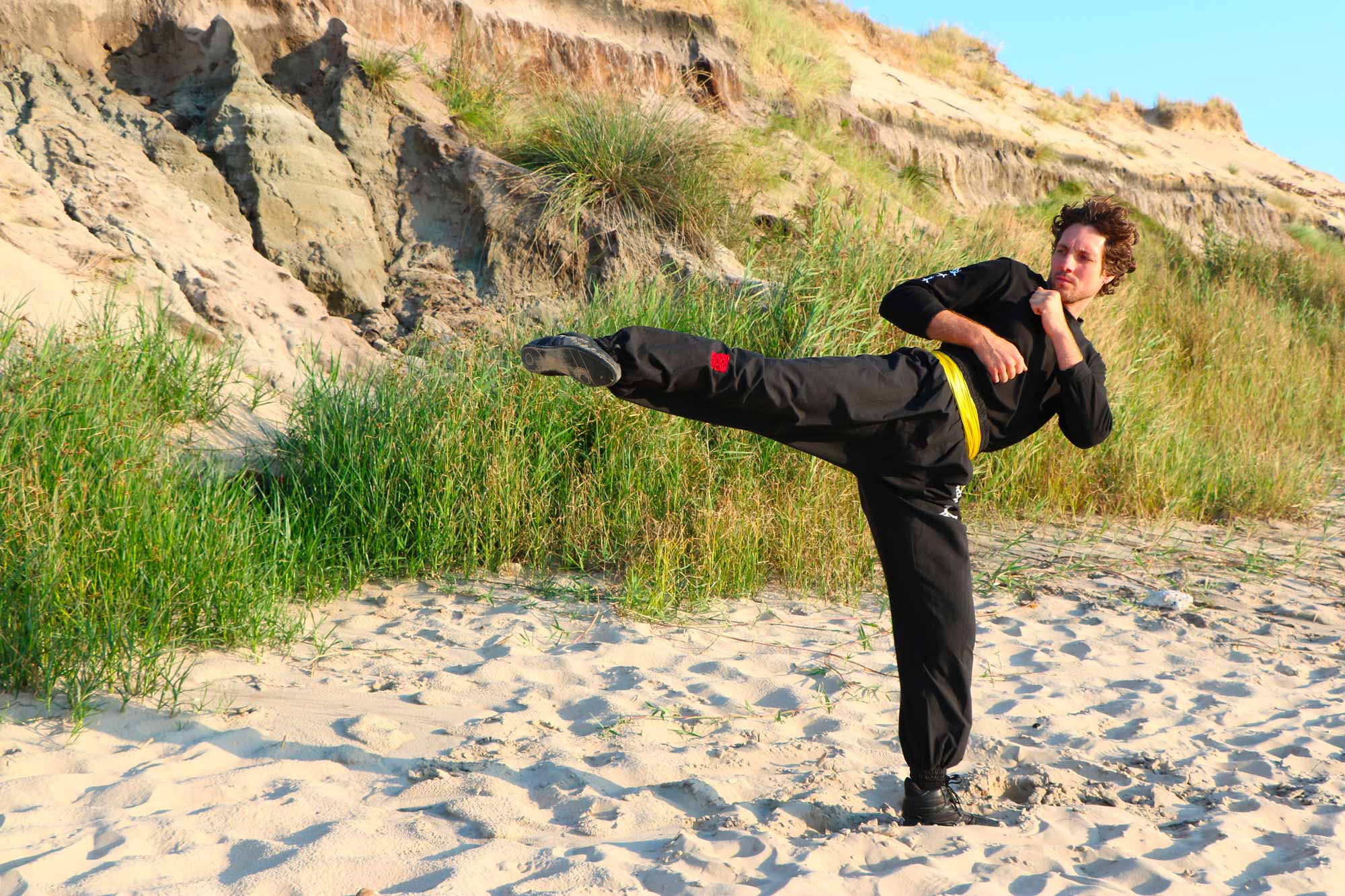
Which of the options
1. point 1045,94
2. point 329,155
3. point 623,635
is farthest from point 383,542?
point 1045,94

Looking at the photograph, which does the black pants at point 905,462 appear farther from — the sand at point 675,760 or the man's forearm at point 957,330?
the sand at point 675,760

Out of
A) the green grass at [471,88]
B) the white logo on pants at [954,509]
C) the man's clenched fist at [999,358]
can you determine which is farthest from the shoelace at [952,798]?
the green grass at [471,88]

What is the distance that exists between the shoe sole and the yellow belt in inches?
36.7

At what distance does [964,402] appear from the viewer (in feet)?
9.15

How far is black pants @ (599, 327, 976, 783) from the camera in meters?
2.60

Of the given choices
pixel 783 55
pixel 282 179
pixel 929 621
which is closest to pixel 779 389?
pixel 929 621

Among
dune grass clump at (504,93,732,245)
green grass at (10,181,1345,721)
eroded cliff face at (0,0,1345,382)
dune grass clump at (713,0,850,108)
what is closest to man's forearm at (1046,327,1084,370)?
green grass at (10,181,1345,721)

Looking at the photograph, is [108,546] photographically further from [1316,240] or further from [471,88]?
[1316,240]

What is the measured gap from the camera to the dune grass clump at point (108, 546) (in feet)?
10.7

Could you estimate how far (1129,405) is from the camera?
23.9 ft

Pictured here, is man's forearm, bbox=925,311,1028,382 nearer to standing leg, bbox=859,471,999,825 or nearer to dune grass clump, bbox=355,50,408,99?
standing leg, bbox=859,471,999,825

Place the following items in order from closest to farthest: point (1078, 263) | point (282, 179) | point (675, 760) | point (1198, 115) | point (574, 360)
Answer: point (574, 360) → point (1078, 263) → point (675, 760) → point (282, 179) → point (1198, 115)

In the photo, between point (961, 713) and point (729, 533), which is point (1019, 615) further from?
point (961, 713)

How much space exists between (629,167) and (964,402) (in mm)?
5802
